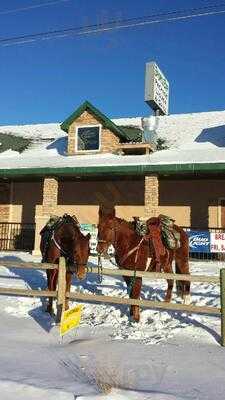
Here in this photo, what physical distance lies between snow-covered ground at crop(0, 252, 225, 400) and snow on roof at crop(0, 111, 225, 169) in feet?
31.6

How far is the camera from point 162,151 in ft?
70.9

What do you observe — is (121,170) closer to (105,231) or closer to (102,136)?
(102,136)

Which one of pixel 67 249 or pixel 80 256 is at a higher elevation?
pixel 67 249

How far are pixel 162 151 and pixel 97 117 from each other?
3.55m

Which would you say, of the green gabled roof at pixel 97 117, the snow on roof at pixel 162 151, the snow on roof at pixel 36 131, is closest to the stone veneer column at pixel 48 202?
the snow on roof at pixel 162 151

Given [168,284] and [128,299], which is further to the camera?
[168,284]

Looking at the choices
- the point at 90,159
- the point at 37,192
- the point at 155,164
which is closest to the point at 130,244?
the point at 155,164

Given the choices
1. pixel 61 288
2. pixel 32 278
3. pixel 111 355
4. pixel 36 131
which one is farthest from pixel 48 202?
pixel 111 355

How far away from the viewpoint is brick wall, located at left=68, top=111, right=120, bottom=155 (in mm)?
22250

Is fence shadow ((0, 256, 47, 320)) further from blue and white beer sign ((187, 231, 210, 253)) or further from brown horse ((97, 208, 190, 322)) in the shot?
blue and white beer sign ((187, 231, 210, 253))

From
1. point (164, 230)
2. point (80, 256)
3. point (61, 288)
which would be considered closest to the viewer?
point (61, 288)

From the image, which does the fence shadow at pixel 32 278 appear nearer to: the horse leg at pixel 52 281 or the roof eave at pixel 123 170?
the horse leg at pixel 52 281

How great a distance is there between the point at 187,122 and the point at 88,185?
22.0ft

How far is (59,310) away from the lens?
8.86m
